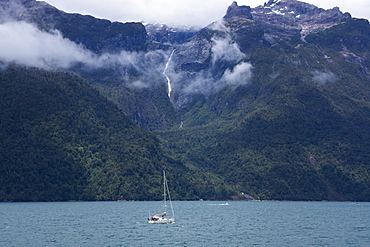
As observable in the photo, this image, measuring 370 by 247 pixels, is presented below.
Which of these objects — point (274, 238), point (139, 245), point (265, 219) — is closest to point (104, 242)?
point (139, 245)

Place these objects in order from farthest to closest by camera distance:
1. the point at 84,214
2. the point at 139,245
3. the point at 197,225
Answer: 1. the point at 84,214
2. the point at 197,225
3. the point at 139,245

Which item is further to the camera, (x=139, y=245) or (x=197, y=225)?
(x=197, y=225)

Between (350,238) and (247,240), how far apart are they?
94.3 ft

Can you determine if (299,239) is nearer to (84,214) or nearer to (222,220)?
(222,220)

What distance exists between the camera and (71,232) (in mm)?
137375

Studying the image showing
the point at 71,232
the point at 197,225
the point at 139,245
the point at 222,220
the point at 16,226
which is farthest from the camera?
the point at 222,220

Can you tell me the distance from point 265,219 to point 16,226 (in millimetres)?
86632

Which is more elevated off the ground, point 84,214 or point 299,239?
point 84,214

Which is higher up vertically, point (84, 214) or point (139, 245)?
point (84, 214)

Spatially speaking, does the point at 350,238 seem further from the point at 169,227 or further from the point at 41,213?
the point at 41,213

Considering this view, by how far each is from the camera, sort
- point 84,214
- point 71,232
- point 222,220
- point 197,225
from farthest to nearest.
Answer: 1. point 84,214
2. point 222,220
3. point 197,225
4. point 71,232

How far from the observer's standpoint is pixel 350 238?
438 ft

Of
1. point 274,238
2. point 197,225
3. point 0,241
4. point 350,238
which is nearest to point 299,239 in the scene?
point 274,238

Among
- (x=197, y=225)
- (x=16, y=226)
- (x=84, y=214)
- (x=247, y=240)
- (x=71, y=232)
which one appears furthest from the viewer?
(x=84, y=214)
